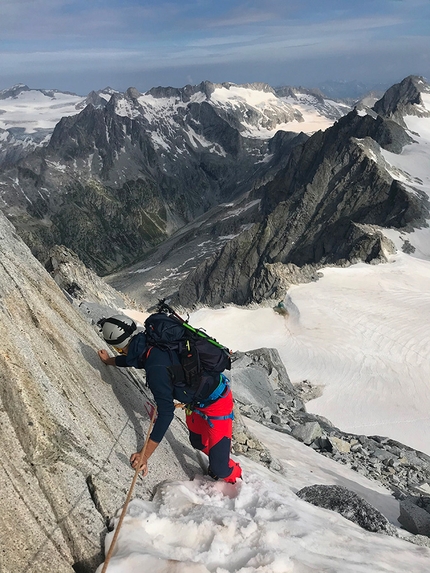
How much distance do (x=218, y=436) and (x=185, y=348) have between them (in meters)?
1.82

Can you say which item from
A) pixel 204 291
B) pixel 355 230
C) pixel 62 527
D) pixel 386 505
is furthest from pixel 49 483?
pixel 204 291

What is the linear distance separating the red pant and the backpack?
3.00ft

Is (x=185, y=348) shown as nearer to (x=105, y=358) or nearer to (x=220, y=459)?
(x=105, y=358)

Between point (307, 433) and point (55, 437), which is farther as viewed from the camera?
point (307, 433)

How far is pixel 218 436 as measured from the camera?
7816 millimetres

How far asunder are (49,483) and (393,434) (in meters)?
20.2

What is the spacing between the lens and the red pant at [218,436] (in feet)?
25.1

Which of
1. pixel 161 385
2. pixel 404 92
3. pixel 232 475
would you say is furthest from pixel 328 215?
pixel 404 92

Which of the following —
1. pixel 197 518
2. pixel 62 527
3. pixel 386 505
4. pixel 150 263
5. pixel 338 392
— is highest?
pixel 62 527

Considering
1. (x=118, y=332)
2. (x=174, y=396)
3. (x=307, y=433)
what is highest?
(x=118, y=332)

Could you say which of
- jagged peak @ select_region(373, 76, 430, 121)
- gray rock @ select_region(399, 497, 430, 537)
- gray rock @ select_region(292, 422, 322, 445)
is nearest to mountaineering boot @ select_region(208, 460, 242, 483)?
gray rock @ select_region(399, 497, 430, 537)

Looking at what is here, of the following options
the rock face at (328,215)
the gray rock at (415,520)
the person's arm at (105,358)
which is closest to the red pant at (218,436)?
the person's arm at (105,358)

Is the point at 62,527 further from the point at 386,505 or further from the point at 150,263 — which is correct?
the point at 150,263

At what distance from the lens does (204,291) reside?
4001 inches
